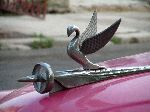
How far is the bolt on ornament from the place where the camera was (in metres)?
2.28

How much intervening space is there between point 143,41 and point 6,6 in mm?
3506

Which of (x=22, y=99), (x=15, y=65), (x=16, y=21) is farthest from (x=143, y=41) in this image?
(x=22, y=99)

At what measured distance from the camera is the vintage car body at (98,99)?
6.70 ft

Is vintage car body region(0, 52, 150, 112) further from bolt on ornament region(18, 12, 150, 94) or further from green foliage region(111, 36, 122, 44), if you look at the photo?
green foliage region(111, 36, 122, 44)

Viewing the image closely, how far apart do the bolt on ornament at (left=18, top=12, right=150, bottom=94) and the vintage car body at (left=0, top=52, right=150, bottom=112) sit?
0.10ft

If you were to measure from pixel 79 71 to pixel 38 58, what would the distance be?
22.1ft

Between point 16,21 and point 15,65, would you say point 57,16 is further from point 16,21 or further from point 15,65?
point 15,65

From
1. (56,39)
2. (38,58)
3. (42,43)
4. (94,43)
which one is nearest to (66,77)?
(94,43)

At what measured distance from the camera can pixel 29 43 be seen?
34.4ft

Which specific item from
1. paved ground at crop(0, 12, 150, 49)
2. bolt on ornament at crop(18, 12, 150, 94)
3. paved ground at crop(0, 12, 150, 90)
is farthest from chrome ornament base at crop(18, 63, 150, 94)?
paved ground at crop(0, 12, 150, 49)

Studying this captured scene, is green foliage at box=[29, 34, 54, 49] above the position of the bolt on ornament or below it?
below

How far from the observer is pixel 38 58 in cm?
906

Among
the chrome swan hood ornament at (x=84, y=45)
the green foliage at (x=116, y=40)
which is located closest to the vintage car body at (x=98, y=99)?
the chrome swan hood ornament at (x=84, y=45)

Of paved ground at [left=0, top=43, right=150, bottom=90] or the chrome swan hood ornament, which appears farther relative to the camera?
paved ground at [left=0, top=43, right=150, bottom=90]
